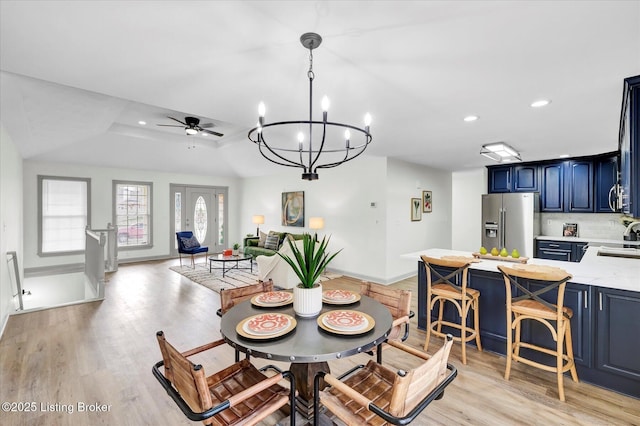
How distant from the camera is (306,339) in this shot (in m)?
1.55

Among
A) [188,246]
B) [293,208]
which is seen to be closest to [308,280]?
[293,208]

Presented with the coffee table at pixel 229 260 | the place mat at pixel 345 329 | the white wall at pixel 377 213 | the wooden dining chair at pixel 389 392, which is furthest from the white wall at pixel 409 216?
the wooden dining chair at pixel 389 392

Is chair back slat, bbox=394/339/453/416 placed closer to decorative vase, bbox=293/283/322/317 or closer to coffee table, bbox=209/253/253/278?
decorative vase, bbox=293/283/322/317

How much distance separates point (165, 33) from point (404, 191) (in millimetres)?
4995

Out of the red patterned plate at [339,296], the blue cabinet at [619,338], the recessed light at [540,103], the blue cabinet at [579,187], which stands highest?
the recessed light at [540,103]

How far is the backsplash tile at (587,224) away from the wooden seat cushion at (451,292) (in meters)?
4.26

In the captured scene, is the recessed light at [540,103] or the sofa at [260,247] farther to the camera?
the sofa at [260,247]

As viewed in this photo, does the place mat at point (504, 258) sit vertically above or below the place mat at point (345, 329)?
above

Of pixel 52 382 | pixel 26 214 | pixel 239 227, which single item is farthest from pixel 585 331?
pixel 26 214

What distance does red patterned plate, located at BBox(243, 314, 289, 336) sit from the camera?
157cm

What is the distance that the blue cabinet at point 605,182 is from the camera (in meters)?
5.04

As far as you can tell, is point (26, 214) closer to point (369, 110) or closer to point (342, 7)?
point (369, 110)

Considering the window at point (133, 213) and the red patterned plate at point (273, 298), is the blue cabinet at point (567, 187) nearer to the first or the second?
the red patterned plate at point (273, 298)

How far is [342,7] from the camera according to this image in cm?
150
